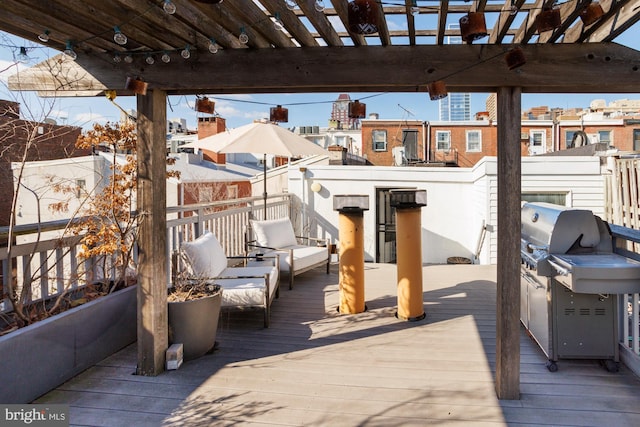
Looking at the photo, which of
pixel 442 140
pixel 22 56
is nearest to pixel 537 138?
pixel 442 140

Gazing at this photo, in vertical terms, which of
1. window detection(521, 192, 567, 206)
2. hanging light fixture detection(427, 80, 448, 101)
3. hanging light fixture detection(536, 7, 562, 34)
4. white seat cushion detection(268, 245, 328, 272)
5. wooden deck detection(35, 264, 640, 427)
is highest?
hanging light fixture detection(536, 7, 562, 34)

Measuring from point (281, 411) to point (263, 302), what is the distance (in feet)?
4.88

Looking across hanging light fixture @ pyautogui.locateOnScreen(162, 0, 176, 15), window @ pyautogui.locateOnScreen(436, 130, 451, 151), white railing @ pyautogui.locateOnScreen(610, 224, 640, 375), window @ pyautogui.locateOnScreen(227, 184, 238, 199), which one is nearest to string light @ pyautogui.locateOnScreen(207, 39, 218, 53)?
hanging light fixture @ pyautogui.locateOnScreen(162, 0, 176, 15)

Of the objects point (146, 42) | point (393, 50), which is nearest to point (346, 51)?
point (393, 50)

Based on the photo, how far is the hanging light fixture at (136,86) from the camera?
2.77m

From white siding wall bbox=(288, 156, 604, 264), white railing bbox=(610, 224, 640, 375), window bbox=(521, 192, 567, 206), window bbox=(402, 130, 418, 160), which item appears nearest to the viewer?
white railing bbox=(610, 224, 640, 375)

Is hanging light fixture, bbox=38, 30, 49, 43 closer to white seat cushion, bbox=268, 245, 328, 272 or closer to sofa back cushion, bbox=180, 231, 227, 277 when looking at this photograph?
sofa back cushion, bbox=180, 231, 227, 277

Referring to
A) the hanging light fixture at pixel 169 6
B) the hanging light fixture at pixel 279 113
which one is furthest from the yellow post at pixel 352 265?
the hanging light fixture at pixel 169 6

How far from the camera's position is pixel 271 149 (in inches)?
209

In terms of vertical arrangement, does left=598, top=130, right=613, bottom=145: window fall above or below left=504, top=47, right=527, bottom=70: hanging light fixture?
above

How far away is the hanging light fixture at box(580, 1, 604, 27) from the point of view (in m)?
2.17

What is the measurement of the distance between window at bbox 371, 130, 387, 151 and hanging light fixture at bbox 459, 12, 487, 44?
20688mm

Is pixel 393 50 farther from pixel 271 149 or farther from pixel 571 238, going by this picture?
pixel 271 149

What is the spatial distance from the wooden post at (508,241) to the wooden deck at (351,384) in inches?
7.5
